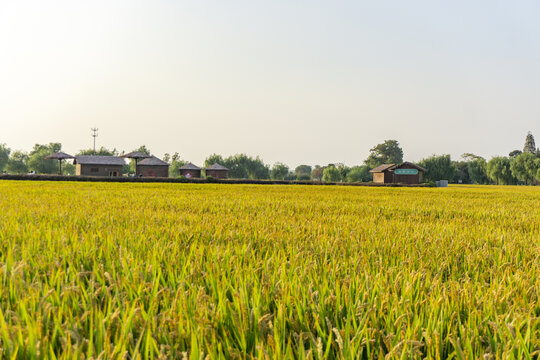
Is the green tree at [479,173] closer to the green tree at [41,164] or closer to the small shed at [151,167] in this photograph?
the small shed at [151,167]

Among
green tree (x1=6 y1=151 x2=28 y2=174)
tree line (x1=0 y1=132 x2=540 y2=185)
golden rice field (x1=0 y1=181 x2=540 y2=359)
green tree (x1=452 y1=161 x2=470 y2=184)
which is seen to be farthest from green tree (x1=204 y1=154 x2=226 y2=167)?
golden rice field (x1=0 y1=181 x2=540 y2=359)

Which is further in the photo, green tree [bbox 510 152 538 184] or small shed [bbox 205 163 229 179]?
small shed [bbox 205 163 229 179]

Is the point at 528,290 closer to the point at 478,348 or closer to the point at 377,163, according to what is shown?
the point at 478,348

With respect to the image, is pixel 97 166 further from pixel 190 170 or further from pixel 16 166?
pixel 16 166

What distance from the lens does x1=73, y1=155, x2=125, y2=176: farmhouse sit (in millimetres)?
68375

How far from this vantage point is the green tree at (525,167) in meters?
79.1

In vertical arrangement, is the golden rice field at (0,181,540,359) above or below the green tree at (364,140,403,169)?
below

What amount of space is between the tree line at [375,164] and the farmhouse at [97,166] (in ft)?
115

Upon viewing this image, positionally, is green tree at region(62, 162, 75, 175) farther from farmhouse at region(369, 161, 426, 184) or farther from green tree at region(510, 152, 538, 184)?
green tree at region(510, 152, 538, 184)

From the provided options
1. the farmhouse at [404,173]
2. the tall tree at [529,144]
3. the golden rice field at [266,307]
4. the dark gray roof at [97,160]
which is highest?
the tall tree at [529,144]

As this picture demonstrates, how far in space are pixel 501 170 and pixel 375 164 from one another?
4721cm

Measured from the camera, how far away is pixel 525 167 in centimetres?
8031

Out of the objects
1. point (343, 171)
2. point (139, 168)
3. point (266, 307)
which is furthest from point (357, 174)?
point (266, 307)

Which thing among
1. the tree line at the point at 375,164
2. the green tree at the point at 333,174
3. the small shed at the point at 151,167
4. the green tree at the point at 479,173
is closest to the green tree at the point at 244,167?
the tree line at the point at 375,164
